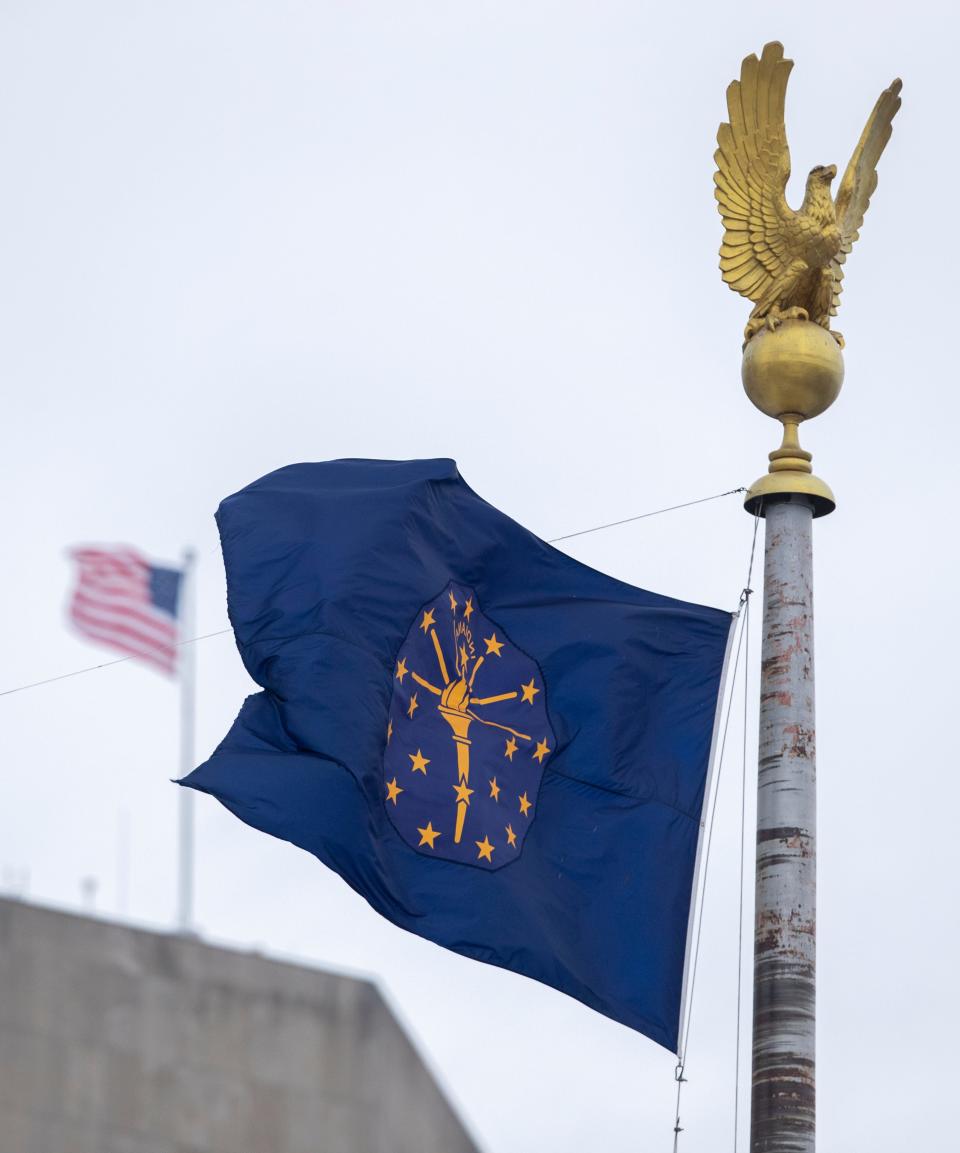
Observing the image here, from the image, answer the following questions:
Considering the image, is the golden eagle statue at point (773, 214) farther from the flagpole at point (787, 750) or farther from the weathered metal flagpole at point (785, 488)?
the flagpole at point (787, 750)

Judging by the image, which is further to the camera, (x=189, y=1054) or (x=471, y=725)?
(x=471, y=725)

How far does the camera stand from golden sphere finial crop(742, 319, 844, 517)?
23641 millimetres

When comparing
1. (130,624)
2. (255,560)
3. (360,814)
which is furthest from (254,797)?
(130,624)

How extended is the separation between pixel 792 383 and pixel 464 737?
3.44m

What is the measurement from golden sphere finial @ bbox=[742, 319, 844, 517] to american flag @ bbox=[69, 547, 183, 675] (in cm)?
1420

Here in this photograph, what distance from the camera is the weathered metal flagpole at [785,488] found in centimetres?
2159

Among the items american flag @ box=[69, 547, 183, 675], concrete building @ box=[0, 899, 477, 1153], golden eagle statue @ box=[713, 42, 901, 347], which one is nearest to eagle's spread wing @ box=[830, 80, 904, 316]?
golden eagle statue @ box=[713, 42, 901, 347]

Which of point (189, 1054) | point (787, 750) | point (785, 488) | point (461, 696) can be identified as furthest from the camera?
point (785, 488)

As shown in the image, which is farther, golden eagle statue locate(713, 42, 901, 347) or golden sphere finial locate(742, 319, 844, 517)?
golden eagle statue locate(713, 42, 901, 347)

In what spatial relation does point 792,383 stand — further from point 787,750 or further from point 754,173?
point 787,750

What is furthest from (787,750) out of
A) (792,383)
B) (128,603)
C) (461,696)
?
(128,603)

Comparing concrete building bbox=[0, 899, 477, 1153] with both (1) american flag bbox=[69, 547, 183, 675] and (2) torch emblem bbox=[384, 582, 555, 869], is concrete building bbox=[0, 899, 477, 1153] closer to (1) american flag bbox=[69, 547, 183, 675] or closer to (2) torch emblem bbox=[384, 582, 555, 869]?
(2) torch emblem bbox=[384, 582, 555, 869]

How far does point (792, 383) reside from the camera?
78.0 feet

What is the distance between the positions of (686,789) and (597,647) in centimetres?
120
